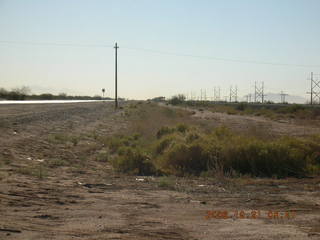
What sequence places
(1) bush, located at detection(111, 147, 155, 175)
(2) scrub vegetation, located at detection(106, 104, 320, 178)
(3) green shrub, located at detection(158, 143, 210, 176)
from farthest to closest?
(3) green shrub, located at detection(158, 143, 210, 176)
(1) bush, located at detection(111, 147, 155, 175)
(2) scrub vegetation, located at detection(106, 104, 320, 178)

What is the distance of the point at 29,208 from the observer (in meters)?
A: 8.06

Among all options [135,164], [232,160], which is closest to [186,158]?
[232,160]

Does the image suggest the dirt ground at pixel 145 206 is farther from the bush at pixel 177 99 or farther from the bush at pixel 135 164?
the bush at pixel 177 99

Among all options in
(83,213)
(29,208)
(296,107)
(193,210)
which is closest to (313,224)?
(193,210)

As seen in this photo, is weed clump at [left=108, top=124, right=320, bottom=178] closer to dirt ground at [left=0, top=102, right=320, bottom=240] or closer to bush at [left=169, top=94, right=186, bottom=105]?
dirt ground at [left=0, top=102, right=320, bottom=240]

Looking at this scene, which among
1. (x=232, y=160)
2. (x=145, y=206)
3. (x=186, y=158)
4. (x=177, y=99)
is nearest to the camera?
(x=145, y=206)

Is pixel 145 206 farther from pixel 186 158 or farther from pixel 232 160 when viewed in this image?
pixel 232 160
